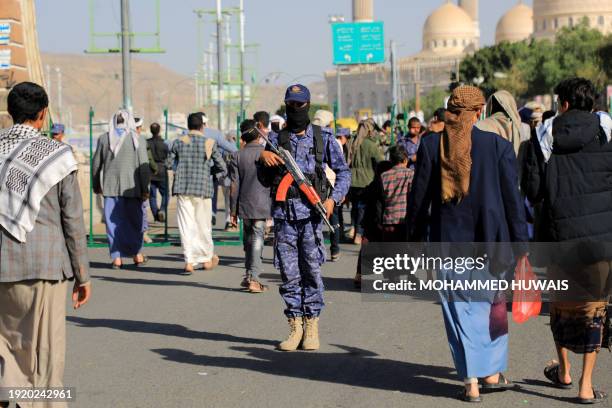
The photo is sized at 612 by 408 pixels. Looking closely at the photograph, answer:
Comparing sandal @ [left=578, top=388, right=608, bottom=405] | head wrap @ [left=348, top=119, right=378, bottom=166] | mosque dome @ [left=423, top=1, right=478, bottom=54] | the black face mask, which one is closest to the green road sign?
head wrap @ [left=348, top=119, right=378, bottom=166]

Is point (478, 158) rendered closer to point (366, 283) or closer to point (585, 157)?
point (585, 157)

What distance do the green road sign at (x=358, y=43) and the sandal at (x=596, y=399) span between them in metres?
51.4

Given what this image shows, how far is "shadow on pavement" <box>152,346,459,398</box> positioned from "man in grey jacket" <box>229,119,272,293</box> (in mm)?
2876

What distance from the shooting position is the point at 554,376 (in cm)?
654

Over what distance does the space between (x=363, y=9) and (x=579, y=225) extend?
147692 millimetres

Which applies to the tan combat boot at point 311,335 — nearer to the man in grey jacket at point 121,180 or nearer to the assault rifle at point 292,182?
the assault rifle at point 292,182

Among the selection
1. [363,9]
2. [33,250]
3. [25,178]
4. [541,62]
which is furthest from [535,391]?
[363,9]

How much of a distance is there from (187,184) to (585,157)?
630 cm

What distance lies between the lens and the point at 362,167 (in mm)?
14445

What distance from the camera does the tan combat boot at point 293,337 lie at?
763 cm

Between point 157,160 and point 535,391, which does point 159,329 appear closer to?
point 535,391

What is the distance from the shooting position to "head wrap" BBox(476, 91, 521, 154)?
26.9 feet

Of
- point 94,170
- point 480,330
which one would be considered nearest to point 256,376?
point 480,330

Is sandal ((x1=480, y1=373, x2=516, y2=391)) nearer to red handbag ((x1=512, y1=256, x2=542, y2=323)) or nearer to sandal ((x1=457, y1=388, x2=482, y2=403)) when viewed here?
sandal ((x1=457, y1=388, x2=482, y2=403))
